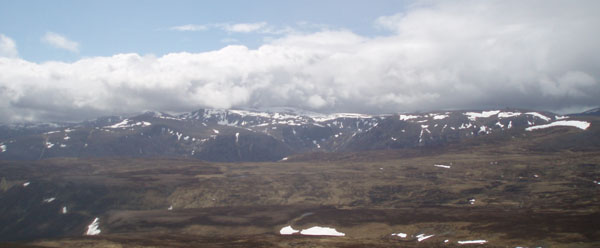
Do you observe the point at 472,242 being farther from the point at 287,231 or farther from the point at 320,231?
the point at 287,231

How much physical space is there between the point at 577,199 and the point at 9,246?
544 feet

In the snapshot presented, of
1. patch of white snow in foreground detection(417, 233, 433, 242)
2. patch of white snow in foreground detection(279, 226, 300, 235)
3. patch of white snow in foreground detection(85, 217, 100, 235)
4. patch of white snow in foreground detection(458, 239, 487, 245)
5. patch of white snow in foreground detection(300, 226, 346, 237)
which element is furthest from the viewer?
patch of white snow in foreground detection(85, 217, 100, 235)

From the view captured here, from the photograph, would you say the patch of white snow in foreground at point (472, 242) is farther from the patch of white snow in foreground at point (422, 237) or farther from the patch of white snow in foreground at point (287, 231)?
the patch of white snow in foreground at point (287, 231)

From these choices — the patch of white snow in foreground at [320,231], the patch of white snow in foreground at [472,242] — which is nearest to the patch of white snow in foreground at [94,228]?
the patch of white snow in foreground at [320,231]

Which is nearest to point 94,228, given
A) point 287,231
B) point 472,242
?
point 287,231

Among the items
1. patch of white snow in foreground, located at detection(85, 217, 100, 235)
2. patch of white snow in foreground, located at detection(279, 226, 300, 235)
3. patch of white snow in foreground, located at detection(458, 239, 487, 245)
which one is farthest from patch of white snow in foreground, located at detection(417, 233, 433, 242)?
patch of white snow in foreground, located at detection(85, 217, 100, 235)

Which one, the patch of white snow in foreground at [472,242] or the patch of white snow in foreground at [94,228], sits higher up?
the patch of white snow in foreground at [472,242]

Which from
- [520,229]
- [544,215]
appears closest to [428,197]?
[544,215]

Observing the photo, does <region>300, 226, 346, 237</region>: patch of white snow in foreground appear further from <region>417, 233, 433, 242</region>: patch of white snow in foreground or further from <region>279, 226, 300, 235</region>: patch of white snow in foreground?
<region>417, 233, 433, 242</region>: patch of white snow in foreground

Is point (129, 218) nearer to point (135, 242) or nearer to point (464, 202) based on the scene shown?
point (135, 242)

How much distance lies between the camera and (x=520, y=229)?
3696 inches

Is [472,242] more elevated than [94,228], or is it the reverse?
[472,242]

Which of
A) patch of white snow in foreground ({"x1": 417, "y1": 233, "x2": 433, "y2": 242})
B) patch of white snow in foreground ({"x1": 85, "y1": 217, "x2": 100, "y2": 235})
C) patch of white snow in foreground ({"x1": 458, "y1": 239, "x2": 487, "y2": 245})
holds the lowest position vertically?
patch of white snow in foreground ({"x1": 85, "y1": 217, "x2": 100, "y2": 235})

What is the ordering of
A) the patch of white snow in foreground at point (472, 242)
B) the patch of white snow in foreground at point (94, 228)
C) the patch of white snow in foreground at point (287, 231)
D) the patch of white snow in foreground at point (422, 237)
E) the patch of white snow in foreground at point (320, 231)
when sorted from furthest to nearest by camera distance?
the patch of white snow in foreground at point (94, 228) → the patch of white snow in foreground at point (287, 231) → the patch of white snow in foreground at point (320, 231) → the patch of white snow in foreground at point (422, 237) → the patch of white snow in foreground at point (472, 242)
